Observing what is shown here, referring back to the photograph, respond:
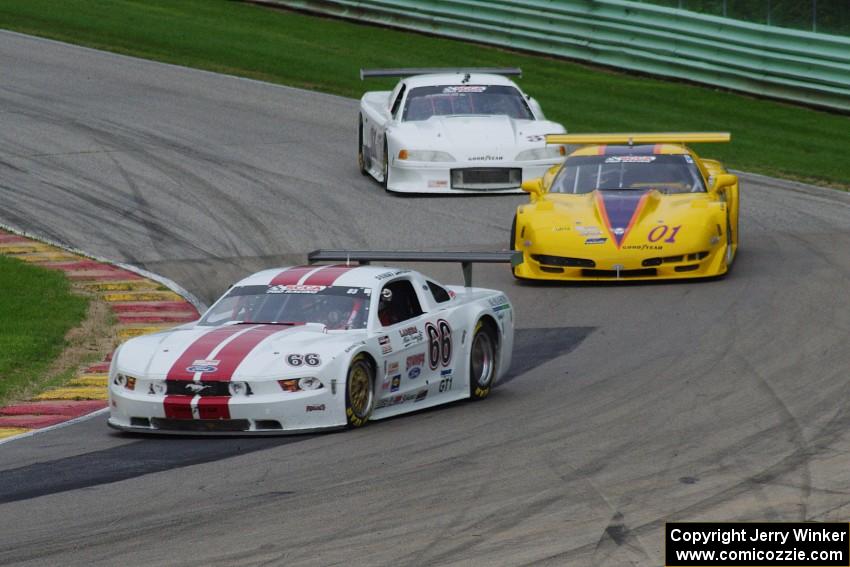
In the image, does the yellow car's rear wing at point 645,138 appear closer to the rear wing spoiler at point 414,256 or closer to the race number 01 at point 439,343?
the rear wing spoiler at point 414,256

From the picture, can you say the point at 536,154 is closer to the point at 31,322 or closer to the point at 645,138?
the point at 645,138

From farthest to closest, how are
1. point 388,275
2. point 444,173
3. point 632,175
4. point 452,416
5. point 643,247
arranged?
point 444,173, point 632,175, point 643,247, point 388,275, point 452,416

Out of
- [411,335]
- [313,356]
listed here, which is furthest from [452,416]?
[313,356]

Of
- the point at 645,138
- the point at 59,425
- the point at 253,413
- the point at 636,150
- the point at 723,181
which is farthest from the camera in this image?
the point at 645,138

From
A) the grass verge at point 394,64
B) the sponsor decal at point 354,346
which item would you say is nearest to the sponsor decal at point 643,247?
the sponsor decal at point 354,346

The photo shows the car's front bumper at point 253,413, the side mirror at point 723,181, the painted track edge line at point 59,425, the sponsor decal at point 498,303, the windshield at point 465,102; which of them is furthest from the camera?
the windshield at point 465,102

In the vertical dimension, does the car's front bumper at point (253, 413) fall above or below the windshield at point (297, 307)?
below

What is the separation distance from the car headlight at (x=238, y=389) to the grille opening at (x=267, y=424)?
19 cm

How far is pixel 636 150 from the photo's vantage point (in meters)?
17.8

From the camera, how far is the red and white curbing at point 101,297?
38.5 feet

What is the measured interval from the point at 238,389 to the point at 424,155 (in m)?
10.7

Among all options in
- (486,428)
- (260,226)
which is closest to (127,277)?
(260,226)

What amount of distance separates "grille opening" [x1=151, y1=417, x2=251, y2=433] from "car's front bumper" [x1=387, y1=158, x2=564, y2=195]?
1056 centimetres

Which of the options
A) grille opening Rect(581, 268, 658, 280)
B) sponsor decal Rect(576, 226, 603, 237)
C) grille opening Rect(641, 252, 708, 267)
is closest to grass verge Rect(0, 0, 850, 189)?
grille opening Rect(641, 252, 708, 267)
